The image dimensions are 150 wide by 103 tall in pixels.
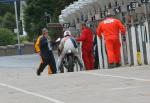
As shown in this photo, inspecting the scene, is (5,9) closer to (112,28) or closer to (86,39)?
(86,39)

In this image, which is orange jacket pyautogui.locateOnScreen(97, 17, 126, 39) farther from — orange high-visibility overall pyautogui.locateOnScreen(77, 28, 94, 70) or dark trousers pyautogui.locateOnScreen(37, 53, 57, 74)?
orange high-visibility overall pyautogui.locateOnScreen(77, 28, 94, 70)

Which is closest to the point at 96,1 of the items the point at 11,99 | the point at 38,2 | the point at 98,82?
the point at 98,82

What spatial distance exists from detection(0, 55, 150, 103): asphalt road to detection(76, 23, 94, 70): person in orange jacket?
634 cm

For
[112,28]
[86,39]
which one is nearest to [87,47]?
[86,39]

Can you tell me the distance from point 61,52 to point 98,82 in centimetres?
827

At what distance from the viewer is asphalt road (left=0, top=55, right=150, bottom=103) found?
11.5 m

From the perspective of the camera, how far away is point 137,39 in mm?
21031

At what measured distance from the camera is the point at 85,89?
13.1 meters

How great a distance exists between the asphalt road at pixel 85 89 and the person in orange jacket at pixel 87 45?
20.8 ft

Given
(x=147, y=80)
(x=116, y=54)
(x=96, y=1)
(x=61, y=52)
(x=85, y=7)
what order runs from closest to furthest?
1. (x=147, y=80)
2. (x=116, y=54)
3. (x=61, y=52)
4. (x=96, y=1)
5. (x=85, y=7)

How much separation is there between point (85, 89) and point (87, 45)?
10.5 meters

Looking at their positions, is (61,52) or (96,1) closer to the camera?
(61,52)

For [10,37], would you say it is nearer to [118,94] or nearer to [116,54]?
[116,54]

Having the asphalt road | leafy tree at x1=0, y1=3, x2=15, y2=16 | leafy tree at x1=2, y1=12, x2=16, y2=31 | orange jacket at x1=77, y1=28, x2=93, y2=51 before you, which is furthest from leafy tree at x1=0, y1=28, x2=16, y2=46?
the asphalt road
